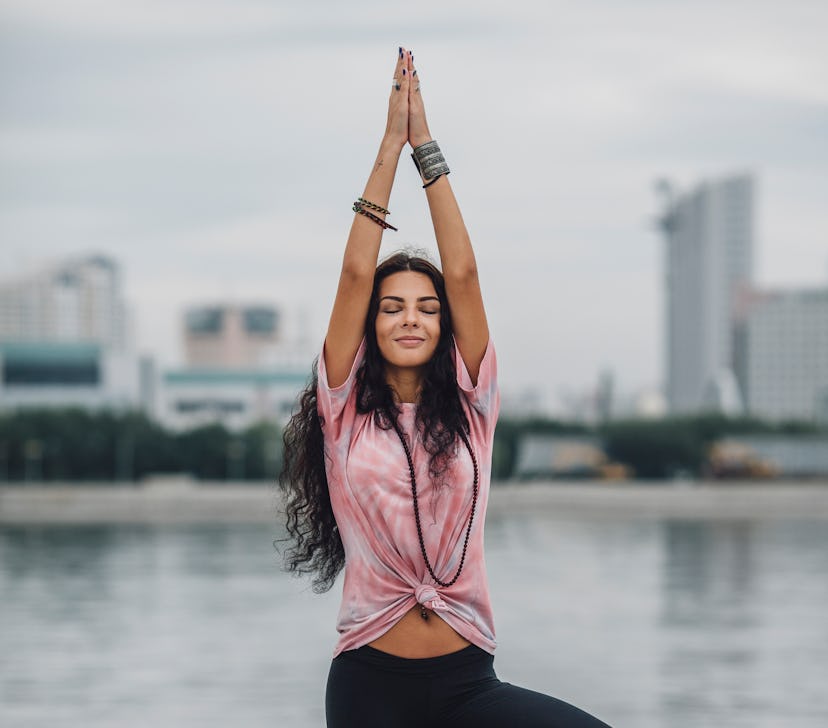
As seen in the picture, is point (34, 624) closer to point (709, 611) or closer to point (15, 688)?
point (15, 688)

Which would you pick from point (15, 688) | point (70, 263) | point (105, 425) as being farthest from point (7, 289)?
point (15, 688)

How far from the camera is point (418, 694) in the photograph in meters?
2.11

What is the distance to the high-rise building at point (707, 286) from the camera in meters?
122

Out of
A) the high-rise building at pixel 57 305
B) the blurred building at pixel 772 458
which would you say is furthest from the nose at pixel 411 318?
the high-rise building at pixel 57 305

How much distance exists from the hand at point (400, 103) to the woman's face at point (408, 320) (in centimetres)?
21

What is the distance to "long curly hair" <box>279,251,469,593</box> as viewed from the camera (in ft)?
7.11

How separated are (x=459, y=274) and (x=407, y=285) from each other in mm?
88

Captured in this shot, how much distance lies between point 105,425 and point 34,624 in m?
47.8

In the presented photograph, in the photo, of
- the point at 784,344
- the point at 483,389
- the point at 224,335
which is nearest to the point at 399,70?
the point at 483,389

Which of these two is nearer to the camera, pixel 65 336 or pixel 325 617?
pixel 325 617

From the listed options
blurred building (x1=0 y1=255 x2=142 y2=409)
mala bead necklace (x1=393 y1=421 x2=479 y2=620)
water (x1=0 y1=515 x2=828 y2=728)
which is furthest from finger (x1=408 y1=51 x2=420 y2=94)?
blurred building (x1=0 y1=255 x2=142 y2=409)

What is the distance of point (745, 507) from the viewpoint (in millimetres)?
49594

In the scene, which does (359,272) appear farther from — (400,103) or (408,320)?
(400,103)

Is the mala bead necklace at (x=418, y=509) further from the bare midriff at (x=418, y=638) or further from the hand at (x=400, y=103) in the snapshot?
the hand at (x=400, y=103)
